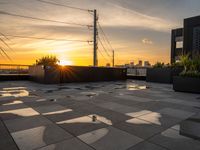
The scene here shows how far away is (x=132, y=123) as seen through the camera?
2.66 meters

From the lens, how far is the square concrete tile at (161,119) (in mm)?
2684

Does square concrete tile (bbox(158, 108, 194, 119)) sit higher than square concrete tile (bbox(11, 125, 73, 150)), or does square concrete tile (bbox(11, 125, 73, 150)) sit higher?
square concrete tile (bbox(11, 125, 73, 150))

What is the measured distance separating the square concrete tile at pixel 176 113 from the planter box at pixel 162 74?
6.69 metres

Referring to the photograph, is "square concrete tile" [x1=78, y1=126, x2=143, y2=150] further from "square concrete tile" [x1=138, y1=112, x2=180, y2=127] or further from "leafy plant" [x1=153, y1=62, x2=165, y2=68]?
"leafy plant" [x1=153, y1=62, x2=165, y2=68]

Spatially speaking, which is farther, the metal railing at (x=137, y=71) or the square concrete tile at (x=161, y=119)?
the metal railing at (x=137, y=71)

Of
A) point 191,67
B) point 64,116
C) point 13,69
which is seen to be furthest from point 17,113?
point 13,69

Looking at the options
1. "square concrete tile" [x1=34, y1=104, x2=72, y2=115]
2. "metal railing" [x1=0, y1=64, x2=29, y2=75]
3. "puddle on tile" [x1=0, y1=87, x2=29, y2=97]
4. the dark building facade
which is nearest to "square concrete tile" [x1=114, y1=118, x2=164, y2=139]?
"square concrete tile" [x1=34, y1=104, x2=72, y2=115]

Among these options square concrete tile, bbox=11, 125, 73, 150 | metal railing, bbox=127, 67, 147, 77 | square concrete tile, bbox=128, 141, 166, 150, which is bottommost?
square concrete tile, bbox=128, 141, 166, 150

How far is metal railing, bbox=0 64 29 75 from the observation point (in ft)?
33.6

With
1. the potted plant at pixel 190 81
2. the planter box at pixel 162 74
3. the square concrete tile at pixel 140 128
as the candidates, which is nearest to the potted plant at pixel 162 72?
the planter box at pixel 162 74

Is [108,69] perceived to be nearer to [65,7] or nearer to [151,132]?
[65,7]

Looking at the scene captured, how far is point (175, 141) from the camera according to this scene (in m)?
2.02

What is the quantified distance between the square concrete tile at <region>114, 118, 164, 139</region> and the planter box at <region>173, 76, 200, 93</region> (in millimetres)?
4315

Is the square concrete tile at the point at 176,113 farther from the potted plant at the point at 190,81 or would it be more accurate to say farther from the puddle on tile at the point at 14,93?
the puddle on tile at the point at 14,93
